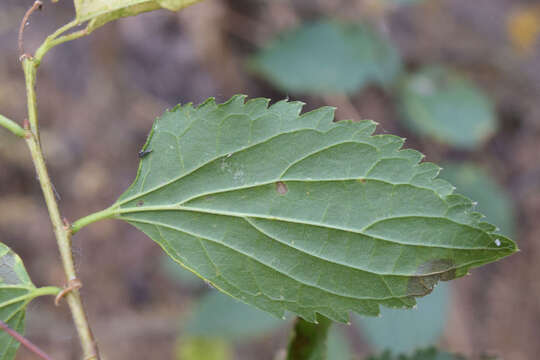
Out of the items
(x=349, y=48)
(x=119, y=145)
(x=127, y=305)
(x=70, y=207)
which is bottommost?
(x=127, y=305)

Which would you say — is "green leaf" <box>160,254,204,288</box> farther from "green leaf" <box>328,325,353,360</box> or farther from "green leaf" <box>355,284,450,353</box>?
"green leaf" <box>355,284,450,353</box>

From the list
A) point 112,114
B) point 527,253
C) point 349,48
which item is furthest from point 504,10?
point 112,114

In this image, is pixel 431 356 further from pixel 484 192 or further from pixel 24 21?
pixel 484 192

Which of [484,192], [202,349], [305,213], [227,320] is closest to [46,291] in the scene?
[305,213]

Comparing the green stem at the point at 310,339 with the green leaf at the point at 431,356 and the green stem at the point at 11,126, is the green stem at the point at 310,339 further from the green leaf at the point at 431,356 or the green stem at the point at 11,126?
the green stem at the point at 11,126

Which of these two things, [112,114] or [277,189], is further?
[112,114]

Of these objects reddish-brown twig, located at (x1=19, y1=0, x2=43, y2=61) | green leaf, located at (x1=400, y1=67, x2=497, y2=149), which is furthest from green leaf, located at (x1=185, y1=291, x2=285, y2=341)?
reddish-brown twig, located at (x1=19, y1=0, x2=43, y2=61)

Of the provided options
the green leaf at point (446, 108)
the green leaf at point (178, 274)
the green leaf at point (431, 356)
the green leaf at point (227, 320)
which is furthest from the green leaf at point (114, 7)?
the green leaf at point (446, 108)

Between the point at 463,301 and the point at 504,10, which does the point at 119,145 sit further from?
the point at 504,10
